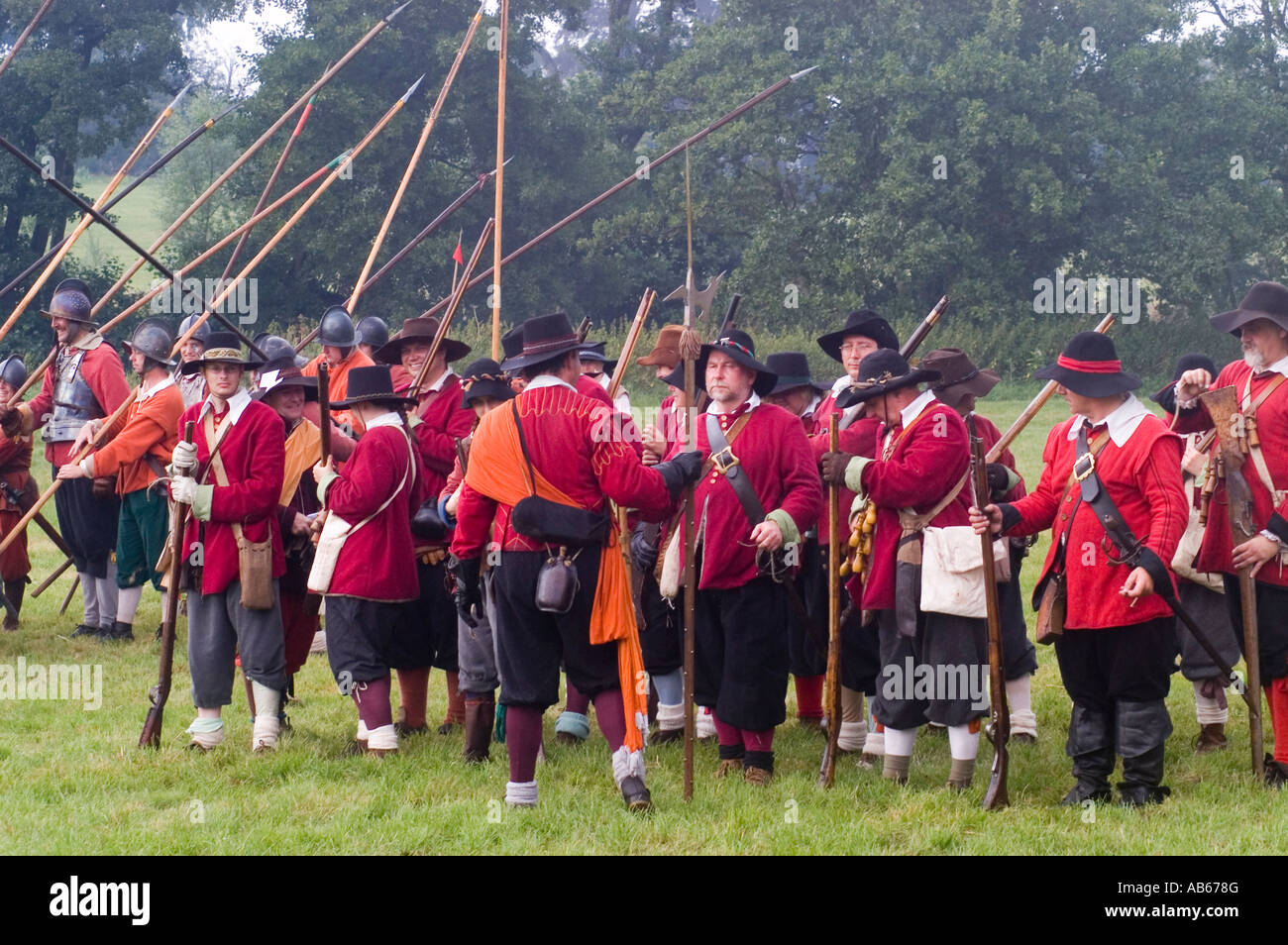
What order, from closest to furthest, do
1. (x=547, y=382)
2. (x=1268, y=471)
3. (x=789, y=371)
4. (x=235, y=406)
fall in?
(x=547, y=382), (x=1268, y=471), (x=235, y=406), (x=789, y=371)

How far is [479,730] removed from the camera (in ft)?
25.9

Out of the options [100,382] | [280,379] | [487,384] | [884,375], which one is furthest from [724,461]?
[100,382]

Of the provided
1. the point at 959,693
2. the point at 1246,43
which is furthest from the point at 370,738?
the point at 1246,43

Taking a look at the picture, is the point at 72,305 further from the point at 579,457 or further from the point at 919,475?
the point at 919,475

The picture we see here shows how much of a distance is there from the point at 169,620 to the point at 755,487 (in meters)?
3.12

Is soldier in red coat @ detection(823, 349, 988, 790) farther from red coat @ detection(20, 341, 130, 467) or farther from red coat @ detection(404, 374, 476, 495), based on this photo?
red coat @ detection(20, 341, 130, 467)

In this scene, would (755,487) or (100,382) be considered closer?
(755,487)

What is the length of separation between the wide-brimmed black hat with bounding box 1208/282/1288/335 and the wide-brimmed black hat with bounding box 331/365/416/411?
400cm

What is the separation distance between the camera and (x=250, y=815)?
22.5 feet

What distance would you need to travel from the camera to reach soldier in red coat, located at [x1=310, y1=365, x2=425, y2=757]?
7.87m

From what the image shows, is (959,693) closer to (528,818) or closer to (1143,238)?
(528,818)

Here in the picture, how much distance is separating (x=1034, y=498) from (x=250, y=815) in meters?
3.79

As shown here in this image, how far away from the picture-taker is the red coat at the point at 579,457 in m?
6.68

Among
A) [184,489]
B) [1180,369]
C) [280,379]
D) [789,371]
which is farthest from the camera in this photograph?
[280,379]
